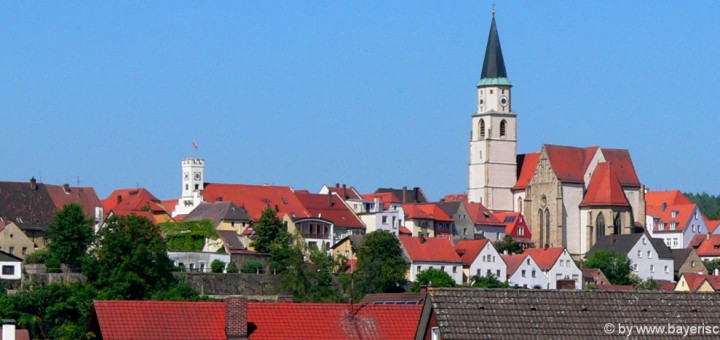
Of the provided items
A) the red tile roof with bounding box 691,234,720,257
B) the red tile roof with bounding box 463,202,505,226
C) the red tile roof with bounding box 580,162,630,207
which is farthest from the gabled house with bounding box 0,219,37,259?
the red tile roof with bounding box 691,234,720,257

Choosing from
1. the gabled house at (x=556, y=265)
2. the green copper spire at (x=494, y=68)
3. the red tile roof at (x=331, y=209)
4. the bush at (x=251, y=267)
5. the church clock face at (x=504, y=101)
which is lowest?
the bush at (x=251, y=267)

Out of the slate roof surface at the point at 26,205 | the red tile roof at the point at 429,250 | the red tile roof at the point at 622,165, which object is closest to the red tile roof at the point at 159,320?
the slate roof surface at the point at 26,205

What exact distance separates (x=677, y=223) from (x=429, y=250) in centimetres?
3782

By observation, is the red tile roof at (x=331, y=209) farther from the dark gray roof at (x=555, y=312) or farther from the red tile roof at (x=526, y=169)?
the dark gray roof at (x=555, y=312)

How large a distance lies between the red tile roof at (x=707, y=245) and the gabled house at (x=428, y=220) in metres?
19.7

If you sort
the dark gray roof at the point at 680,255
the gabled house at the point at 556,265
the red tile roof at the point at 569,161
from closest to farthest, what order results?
the gabled house at the point at 556,265 → the dark gray roof at the point at 680,255 → the red tile roof at the point at 569,161

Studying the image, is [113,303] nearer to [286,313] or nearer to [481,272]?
[286,313]

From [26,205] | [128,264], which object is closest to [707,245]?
[26,205]

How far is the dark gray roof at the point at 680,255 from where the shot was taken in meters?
134

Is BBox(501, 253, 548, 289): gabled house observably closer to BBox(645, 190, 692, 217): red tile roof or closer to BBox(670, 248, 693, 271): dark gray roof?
BBox(670, 248, 693, 271): dark gray roof

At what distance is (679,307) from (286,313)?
27.8 ft

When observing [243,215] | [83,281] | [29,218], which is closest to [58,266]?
[83,281]

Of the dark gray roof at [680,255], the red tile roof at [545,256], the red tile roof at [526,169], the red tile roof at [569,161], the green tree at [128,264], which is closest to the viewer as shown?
the green tree at [128,264]

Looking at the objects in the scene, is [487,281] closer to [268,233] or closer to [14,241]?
[268,233]
